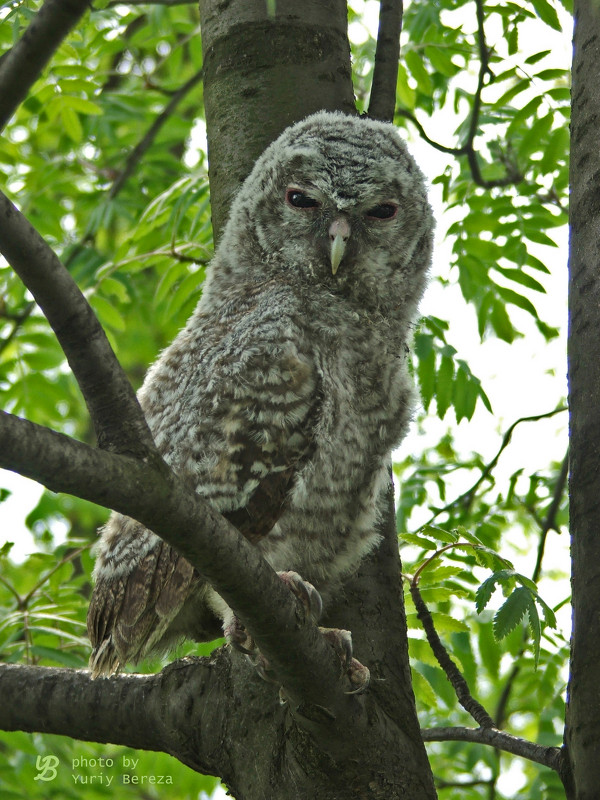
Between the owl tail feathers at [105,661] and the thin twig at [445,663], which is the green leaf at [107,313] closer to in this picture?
the owl tail feathers at [105,661]

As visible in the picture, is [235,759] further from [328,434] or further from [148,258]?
[148,258]

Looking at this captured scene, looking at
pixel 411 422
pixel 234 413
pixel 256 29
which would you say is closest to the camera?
pixel 234 413

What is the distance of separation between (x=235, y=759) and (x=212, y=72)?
199 centimetres

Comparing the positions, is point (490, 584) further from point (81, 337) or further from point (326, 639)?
point (81, 337)

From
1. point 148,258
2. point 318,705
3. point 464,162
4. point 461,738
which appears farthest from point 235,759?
point 464,162

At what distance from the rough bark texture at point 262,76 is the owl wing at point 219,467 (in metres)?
0.71

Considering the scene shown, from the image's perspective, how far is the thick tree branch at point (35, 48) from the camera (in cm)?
129

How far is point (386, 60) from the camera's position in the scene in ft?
9.48

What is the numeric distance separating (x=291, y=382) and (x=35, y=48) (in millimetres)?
1113

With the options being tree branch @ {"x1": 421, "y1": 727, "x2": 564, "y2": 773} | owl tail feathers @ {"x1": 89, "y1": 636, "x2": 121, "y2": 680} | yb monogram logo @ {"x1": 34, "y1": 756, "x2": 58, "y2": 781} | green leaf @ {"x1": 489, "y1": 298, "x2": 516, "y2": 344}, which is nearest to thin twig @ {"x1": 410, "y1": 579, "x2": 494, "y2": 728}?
tree branch @ {"x1": 421, "y1": 727, "x2": 564, "y2": 773}

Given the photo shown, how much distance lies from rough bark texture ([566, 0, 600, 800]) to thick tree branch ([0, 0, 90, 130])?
3.67 feet

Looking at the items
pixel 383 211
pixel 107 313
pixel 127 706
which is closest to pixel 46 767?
pixel 127 706

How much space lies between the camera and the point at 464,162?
420cm

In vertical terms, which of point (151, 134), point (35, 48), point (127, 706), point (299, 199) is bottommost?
point (127, 706)
